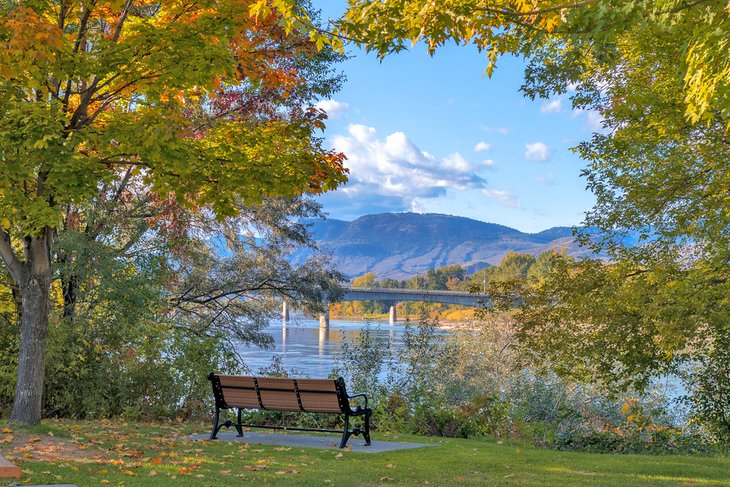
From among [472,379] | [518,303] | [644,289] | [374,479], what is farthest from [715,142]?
[472,379]

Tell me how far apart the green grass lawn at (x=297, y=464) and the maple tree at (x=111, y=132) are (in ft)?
6.08

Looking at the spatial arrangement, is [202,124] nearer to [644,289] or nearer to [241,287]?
[241,287]

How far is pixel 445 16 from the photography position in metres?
6.73

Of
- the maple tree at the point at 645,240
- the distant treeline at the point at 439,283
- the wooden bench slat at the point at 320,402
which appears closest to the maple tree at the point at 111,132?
the wooden bench slat at the point at 320,402

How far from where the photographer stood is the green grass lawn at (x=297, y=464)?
700cm

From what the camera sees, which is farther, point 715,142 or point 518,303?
point 518,303

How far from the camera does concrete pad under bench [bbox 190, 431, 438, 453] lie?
927 cm

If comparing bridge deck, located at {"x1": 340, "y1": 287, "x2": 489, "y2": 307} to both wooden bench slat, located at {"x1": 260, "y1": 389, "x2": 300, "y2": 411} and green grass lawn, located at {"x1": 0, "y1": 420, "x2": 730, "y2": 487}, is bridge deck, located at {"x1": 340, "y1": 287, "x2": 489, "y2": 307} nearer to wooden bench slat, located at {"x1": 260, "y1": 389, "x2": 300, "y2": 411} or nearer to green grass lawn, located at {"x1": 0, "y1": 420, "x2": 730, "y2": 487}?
wooden bench slat, located at {"x1": 260, "y1": 389, "x2": 300, "y2": 411}

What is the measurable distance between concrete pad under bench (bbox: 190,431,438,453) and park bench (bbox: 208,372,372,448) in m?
0.14

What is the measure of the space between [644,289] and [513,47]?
21.9 feet

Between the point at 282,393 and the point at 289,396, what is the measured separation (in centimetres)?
9

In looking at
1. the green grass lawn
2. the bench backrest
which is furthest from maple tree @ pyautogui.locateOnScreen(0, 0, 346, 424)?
the bench backrest

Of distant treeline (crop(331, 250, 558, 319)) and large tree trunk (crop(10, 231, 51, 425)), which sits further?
distant treeline (crop(331, 250, 558, 319))

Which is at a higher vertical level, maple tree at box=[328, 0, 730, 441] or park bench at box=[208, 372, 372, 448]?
maple tree at box=[328, 0, 730, 441]
